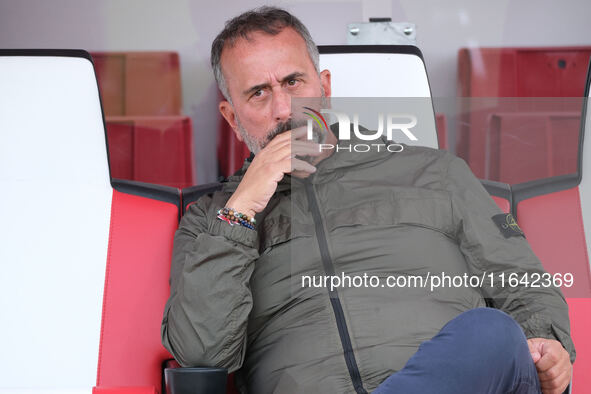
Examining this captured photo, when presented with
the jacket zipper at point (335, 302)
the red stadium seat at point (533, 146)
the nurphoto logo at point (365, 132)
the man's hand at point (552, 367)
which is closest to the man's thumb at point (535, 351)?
the man's hand at point (552, 367)

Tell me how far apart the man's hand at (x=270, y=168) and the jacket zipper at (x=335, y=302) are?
3.1 inches

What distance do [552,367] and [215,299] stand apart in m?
0.65

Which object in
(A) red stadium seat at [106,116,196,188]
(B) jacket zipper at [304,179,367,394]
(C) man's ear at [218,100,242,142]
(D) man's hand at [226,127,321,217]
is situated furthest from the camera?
(A) red stadium seat at [106,116,196,188]

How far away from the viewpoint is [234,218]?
1.40 m

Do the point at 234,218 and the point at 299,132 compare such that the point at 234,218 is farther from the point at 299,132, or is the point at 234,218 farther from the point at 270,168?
the point at 299,132

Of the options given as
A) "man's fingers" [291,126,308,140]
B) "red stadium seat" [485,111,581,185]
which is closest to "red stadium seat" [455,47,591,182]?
"red stadium seat" [485,111,581,185]

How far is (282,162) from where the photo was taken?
1466mm

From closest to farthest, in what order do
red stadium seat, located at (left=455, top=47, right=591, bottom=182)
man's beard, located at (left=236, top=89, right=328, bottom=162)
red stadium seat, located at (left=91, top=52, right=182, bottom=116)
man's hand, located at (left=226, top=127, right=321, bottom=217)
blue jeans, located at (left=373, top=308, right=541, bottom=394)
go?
blue jeans, located at (left=373, top=308, right=541, bottom=394)
man's hand, located at (left=226, top=127, right=321, bottom=217)
man's beard, located at (left=236, top=89, right=328, bottom=162)
red stadium seat, located at (left=91, top=52, right=182, bottom=116)
red stadium seat, located at (left=455, top=47, right=591, bottom=182)

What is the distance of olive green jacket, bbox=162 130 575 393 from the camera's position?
1.35m

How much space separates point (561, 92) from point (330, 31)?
1.22 metres

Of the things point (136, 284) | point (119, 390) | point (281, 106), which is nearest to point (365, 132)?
point (281, 106)

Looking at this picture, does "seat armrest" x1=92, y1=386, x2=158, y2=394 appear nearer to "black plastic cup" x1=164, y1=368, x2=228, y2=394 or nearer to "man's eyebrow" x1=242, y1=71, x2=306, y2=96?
"black plastic cup" x1=164, y1=368, x2=228, y2=394

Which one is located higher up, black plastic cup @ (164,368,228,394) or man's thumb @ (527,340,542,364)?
man's thumb @ (527,340,542,364)

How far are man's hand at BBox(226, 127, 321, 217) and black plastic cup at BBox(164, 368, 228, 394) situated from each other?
339 millimetres
